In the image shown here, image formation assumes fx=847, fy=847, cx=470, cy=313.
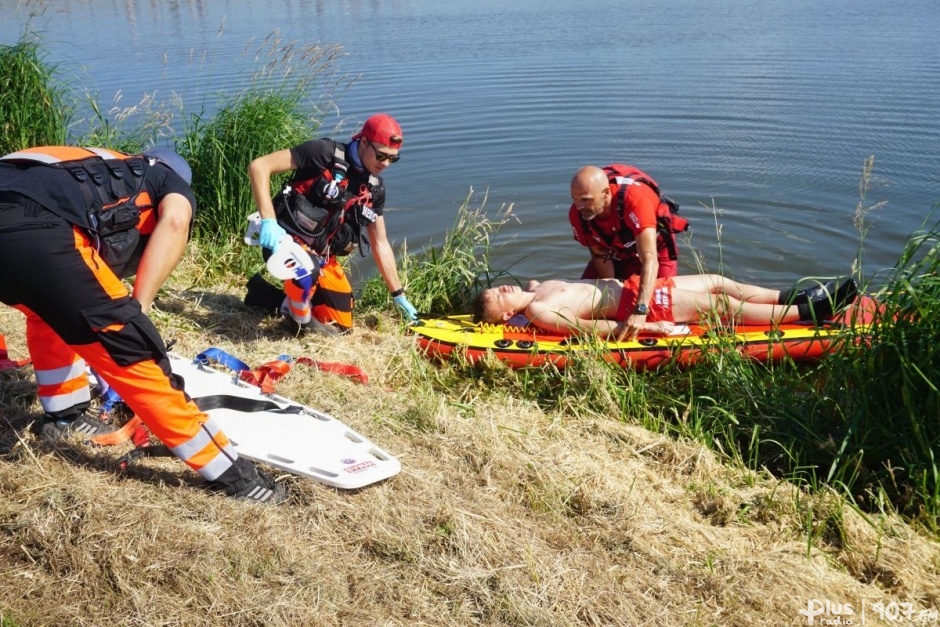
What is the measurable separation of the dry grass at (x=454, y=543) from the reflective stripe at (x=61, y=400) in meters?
0.18

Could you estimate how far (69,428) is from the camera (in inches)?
160

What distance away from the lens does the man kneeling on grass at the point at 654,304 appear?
5.68 metres

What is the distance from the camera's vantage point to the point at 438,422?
4.35 m

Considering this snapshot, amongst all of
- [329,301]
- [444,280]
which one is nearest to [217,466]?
[329,301]

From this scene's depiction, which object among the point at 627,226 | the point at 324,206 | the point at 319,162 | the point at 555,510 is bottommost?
the point at 555,510

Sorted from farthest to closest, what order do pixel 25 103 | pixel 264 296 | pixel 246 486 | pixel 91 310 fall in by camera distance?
pixel 25 103
pixel 264 296
pixel 246 486
pixel 91 310

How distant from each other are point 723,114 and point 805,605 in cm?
1005

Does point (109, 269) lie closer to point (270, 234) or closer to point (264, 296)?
point (270, 234)

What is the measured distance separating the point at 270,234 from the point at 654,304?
2.62 meters

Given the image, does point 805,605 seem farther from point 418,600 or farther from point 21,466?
point 21,466

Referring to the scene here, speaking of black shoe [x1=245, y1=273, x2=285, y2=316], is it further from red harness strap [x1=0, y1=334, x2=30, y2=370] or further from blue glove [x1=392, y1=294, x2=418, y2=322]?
red harness strap [x1=0, y1=334, x2=30, y2=370]

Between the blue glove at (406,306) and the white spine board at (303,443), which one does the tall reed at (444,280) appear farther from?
the white spine board at (303,443)

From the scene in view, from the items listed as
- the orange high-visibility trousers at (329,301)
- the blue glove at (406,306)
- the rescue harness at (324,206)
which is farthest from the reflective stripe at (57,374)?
the blue glove at (406,306)

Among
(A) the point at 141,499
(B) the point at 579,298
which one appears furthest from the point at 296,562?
(B) the point at 579,298
